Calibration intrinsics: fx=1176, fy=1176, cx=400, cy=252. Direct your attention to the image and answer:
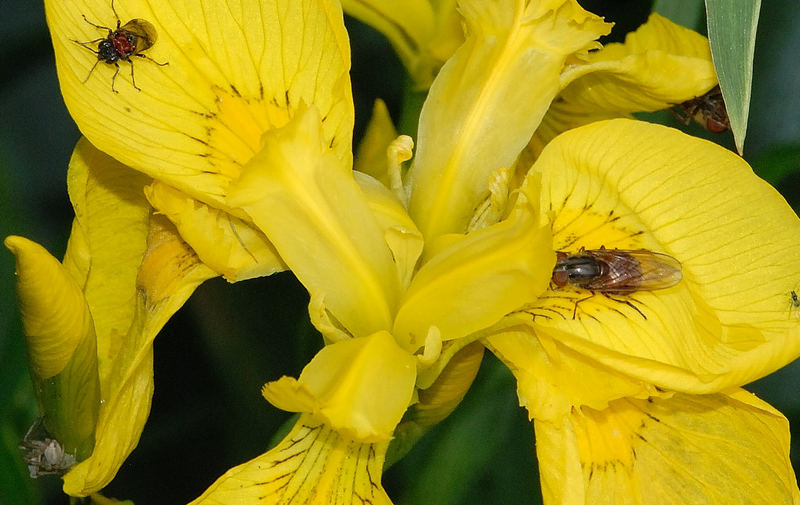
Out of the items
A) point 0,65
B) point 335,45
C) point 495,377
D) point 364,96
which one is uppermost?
point 335,45

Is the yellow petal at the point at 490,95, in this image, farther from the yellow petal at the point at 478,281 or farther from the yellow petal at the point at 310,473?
the yellow petal at the point at 310,473

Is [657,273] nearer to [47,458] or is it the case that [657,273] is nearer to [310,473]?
[310,473]

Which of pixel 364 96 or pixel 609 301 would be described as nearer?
pixel 609 301

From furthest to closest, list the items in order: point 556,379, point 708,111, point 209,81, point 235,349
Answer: point 235,349
point 708,111
point 209,81
point 556,379

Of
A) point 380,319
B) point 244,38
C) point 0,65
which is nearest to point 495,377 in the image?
point 380,319

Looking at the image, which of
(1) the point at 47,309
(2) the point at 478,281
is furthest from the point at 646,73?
(1) the point at 47,309

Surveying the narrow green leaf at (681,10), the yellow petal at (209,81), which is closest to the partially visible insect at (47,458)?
the yellow petal at (209,81)

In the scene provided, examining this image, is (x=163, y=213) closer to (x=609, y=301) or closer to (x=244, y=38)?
(x=244, y=38)
